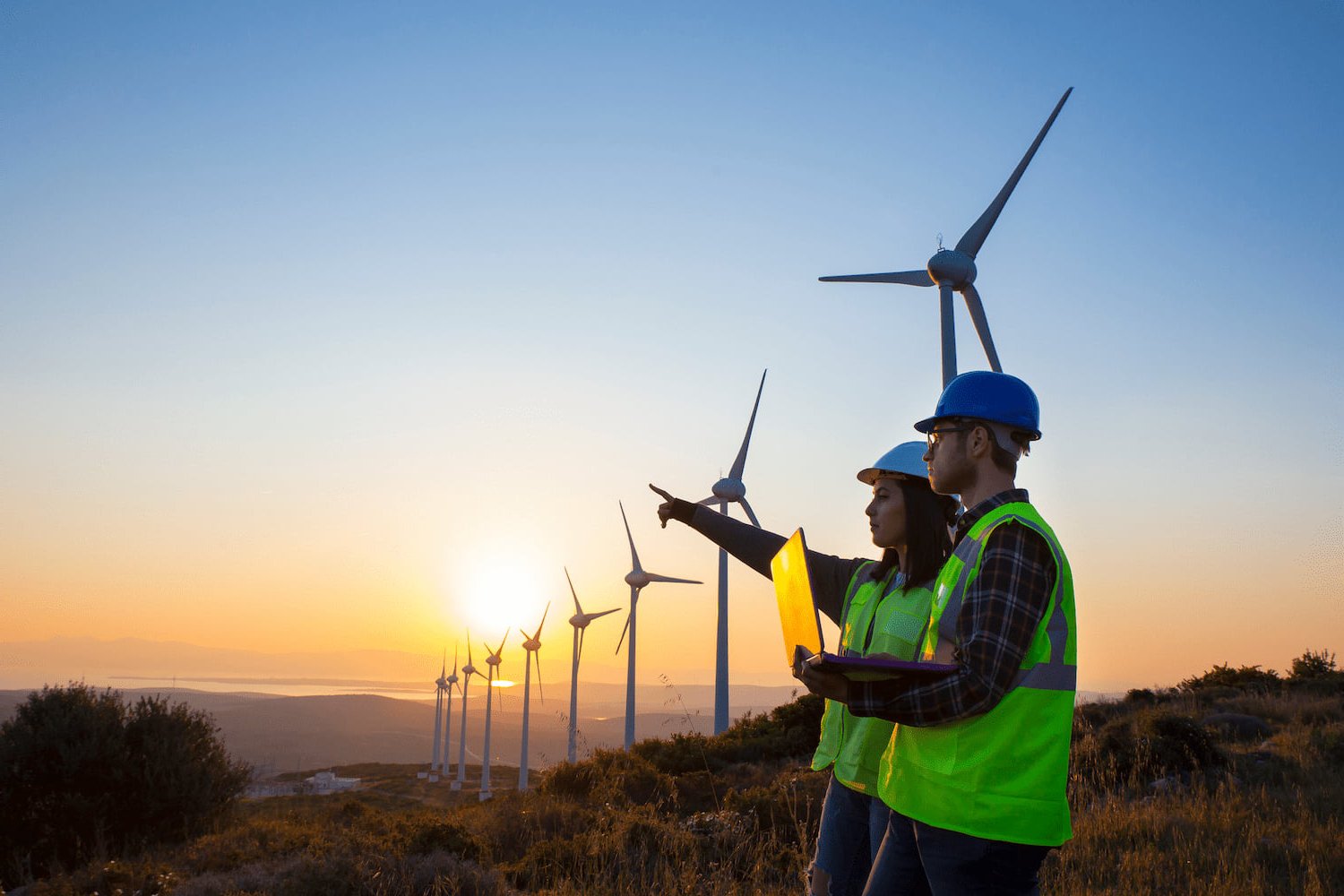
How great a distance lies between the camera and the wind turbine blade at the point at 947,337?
12.3 metres

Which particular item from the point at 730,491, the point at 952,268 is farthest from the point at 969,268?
the point at 730,491

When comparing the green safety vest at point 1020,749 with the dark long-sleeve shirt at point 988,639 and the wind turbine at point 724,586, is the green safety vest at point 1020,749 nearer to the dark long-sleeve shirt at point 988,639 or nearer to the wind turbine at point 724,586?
the dark long-sleeve shirt at point 988,639

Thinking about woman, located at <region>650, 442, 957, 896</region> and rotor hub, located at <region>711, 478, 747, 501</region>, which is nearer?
woman, located at <region>650, 442, 957, 896</region>

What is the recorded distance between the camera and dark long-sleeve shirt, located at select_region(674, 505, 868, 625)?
4.20m

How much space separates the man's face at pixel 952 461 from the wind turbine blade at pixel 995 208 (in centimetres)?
1473

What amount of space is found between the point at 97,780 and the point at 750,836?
1214cm

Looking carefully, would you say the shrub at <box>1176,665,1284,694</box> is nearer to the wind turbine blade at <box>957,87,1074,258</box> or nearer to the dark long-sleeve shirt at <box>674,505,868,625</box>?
the wind turbine blade at <box>957,87,1074,258</box>

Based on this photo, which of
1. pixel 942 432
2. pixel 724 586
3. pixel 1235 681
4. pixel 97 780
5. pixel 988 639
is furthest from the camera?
pixel 724 586

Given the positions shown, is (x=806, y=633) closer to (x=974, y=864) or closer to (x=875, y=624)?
(x=974, y=864)

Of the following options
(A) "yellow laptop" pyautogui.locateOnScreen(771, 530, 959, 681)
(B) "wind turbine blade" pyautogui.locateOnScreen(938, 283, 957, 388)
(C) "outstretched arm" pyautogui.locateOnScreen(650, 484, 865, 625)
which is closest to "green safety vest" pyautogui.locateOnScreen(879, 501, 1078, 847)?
(A) "yellow laptop" pyautogui.locateOnScreen(771, 530, 959, 681)

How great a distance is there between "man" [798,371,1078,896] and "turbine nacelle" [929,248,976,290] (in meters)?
14.6

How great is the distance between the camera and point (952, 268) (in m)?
16.2

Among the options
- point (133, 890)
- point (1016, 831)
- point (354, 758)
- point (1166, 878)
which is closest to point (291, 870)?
point (133, 890)

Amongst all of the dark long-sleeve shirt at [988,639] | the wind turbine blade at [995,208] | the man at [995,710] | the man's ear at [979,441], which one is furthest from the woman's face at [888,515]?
the wind turbine blade at [995,208]
